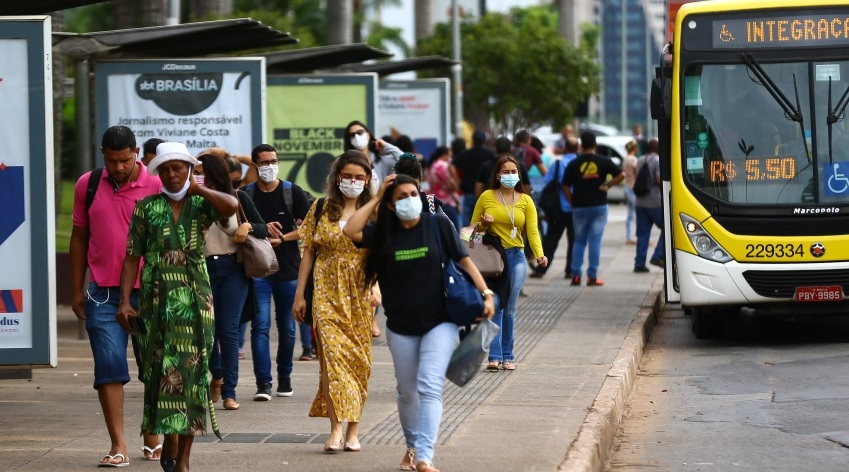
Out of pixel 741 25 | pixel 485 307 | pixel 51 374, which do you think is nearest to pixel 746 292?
pixel 741 25

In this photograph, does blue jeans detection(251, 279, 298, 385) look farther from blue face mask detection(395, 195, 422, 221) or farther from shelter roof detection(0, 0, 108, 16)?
blue face mask detection(395, 195, 422, 221)

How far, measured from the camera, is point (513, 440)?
8336 mm

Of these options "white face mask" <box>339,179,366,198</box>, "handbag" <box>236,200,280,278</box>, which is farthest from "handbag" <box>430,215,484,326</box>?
"handbag" <box>236,200,280,278</box>

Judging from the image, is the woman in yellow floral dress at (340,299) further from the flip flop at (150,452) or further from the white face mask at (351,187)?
the flip flop at (150,452)

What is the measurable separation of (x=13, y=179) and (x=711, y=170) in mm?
6773

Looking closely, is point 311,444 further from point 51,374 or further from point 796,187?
point 796,187

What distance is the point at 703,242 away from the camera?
535 inches

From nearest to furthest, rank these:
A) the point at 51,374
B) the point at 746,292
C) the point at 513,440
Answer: the point at 513,440 → the point at 51,374 → the point at 746,292

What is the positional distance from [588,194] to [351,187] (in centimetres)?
1046

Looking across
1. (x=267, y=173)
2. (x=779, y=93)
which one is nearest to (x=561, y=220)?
(x=779, y=93)

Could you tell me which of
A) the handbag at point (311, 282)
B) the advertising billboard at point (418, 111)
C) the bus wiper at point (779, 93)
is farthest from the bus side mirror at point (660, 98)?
the advertising billboard at point (418, 111)

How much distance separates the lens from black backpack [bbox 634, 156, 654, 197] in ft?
66.2

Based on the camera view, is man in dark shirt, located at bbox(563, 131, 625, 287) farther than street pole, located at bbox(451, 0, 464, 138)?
No

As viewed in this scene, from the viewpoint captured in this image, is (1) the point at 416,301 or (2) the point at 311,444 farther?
(2) the point at 311,444
